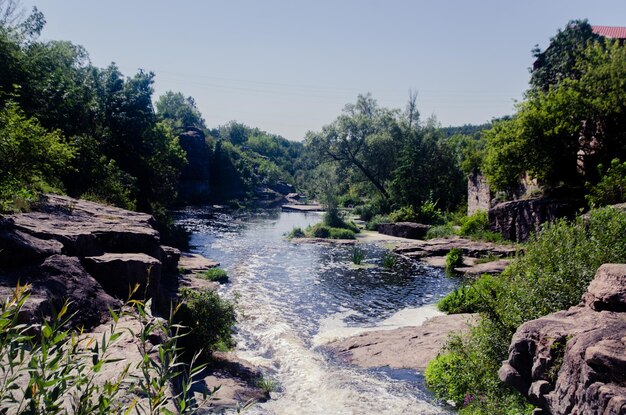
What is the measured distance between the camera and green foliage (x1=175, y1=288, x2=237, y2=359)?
973cm

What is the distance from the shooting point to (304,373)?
10.2 m

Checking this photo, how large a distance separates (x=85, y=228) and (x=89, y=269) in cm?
163

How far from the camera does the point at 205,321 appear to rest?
32.7 feet

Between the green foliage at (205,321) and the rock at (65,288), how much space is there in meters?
1.81

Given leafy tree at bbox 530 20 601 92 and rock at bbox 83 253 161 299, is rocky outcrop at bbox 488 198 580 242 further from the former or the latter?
rock at bbox 83 253 161 299

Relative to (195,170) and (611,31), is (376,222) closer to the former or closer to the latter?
(611,31)

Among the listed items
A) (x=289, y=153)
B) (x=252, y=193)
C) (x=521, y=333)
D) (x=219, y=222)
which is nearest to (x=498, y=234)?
(x=521, y=333)

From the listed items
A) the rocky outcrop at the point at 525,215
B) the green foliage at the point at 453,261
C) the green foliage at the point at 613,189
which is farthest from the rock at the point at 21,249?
the rocky outcrop at the point at 525,215

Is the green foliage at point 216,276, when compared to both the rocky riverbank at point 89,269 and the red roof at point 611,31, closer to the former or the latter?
the rocky riverbank at point 89,269

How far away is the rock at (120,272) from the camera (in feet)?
31.5

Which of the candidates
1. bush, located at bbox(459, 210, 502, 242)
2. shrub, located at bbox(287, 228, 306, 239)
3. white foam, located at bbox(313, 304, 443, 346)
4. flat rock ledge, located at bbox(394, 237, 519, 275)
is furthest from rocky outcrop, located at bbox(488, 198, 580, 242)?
shrub, located at bbox(287, 228, 306, 239)

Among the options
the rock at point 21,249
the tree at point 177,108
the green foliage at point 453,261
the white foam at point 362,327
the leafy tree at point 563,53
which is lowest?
the white foam at point 362,327

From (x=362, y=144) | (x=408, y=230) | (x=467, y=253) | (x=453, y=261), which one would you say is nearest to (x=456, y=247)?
(x=467, y=253)

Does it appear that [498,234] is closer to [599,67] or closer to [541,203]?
[541,203]
